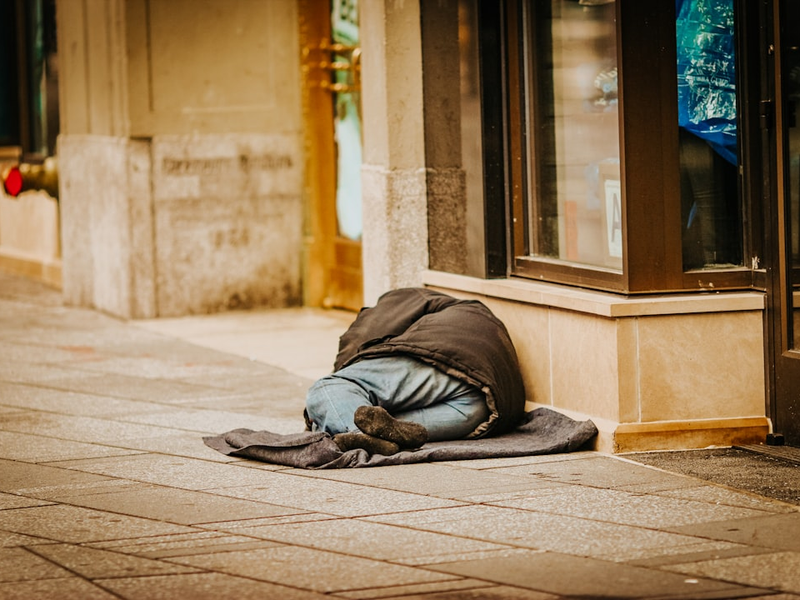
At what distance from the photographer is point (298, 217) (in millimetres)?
11875

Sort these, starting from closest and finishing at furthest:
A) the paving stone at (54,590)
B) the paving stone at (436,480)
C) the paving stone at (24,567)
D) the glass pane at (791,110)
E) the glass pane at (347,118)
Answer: the paving stone at (54,590) < the paving stone at (24,567) < the paving stone at (436,480) < the glass pane at (791,110) < the glass pane at (347,118)

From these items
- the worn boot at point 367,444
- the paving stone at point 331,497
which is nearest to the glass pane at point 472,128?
the worn boot at point 367,444

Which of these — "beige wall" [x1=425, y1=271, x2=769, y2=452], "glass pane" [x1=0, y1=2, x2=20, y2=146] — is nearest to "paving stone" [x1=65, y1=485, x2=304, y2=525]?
"beige wall" [x1=425, y1=271, x2=769, y2=452]

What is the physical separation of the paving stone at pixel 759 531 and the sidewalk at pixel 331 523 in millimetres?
10

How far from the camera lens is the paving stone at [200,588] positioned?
4426mm

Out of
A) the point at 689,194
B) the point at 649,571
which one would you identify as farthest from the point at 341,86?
the point at 649,571

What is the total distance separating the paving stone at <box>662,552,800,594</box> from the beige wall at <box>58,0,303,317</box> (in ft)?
24.4

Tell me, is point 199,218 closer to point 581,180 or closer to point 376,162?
point 376,162

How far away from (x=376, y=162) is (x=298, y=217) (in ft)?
11.0

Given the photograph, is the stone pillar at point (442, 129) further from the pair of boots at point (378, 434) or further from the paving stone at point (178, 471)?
the paving stone at point (178, 471)

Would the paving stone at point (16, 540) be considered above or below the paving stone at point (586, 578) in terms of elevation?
above

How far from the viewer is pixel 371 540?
506cm

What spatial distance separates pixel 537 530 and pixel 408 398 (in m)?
1.59

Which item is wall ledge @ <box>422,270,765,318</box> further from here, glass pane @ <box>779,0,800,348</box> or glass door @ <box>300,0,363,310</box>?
glass door @ <box>300,0,363,310</box>
